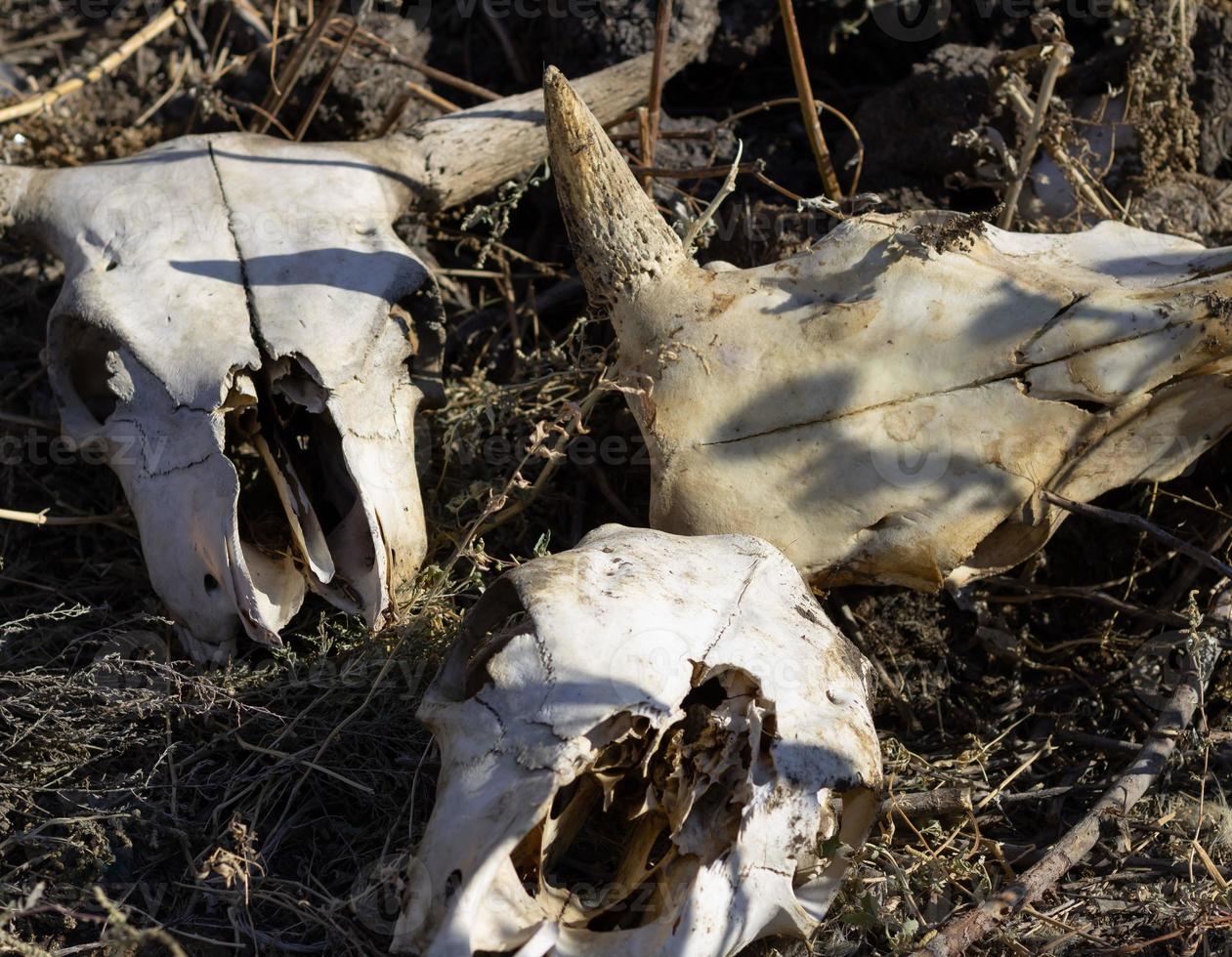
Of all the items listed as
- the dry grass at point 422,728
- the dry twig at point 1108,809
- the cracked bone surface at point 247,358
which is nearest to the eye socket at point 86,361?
the cracked bone surface at point 247,358

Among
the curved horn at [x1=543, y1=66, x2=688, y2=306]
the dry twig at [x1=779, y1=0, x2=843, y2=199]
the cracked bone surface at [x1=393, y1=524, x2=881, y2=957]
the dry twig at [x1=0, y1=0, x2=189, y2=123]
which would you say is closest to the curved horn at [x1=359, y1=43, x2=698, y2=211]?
the dry twig at [x1=779, y1=0, x2=843, y2=199]

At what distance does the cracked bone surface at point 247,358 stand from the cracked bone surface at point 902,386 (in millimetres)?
569

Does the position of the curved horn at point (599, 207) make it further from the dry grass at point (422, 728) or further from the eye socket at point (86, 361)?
the eye socket at point (86, 361)

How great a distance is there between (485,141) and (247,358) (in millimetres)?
1119

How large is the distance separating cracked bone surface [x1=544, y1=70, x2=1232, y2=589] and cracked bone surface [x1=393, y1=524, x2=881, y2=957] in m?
0.28

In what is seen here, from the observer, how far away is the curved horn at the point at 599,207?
2.84 m

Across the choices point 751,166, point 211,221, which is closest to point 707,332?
point 751,166

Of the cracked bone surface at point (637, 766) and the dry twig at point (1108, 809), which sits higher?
the cracked bone surface at point (637, 766)

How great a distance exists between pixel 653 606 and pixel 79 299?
1.55m

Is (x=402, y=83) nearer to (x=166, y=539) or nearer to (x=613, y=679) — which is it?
(x=166, y=539)

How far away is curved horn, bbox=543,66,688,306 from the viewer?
112 inches

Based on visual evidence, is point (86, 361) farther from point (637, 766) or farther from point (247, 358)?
point (637, 766)

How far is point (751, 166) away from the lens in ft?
11.4

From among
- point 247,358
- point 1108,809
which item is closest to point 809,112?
point 247,358
